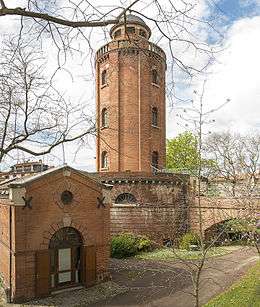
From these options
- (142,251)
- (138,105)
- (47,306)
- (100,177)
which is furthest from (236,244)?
(47,306)

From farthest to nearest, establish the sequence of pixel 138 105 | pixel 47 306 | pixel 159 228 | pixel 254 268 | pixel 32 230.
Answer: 1. pixel 138 105
2. pixel 159 228
3. pixel 254 268
4. pixel 32 230
5. pixel 47 306

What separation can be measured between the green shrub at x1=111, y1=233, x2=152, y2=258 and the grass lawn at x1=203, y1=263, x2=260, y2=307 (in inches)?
337

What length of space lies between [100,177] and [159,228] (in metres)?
5.82

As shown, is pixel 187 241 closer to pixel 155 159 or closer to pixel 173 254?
pixel 173 254

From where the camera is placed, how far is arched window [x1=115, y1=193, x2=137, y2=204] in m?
27.2

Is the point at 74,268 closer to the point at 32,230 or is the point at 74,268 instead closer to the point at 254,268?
the point at 32,230

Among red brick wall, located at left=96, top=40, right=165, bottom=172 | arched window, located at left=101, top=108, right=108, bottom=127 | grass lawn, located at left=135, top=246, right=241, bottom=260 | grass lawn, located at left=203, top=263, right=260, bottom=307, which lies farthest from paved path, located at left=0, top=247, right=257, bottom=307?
arched window, located at left=101, top=108, right=108, bottom=127

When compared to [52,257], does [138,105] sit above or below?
above

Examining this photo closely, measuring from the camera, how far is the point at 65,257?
52.5 feet

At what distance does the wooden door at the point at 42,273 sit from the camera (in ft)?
48.8

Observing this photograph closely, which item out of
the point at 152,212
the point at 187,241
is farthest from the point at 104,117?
the point at 187,241

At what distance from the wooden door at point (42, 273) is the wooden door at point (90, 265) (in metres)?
1.88

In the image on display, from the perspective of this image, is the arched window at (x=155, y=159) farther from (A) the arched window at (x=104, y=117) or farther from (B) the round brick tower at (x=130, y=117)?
(A) the arched window at (x=104, y=117)

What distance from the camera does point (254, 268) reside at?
18.8 m
